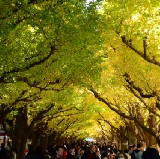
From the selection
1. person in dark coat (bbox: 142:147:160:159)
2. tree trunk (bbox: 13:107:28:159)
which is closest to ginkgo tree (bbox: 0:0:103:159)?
person in dark coat (bbox: 142:147:160:159)

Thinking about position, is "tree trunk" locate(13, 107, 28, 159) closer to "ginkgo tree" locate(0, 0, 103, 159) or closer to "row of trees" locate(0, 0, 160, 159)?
"row of trees" locate(0, 0, 160, 159)

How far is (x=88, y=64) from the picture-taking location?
17.0m

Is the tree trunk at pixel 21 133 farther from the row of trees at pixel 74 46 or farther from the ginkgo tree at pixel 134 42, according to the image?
the ginkgo tree at pixel 134 42

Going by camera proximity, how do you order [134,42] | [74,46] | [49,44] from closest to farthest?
1. [74,46]
2. [49,44]
3. [134,42]

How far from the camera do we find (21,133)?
2644cm

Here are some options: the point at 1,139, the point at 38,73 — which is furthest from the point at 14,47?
the point at 1,139

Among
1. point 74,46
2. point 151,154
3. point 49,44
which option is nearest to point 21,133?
point 49,44

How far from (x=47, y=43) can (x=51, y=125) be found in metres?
33.5

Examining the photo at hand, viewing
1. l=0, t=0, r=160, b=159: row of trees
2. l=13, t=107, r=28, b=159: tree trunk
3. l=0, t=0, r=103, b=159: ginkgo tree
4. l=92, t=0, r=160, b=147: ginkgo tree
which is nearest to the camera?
l=0, t=0, r=103, b=159: ginkgo tree

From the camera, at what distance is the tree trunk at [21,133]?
25.8m

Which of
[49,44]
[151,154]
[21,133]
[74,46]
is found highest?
[49,44]

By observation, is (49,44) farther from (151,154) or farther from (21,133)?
(21,133)

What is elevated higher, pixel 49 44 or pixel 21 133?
pixel 49 44

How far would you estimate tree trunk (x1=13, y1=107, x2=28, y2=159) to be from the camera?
1014 inches
